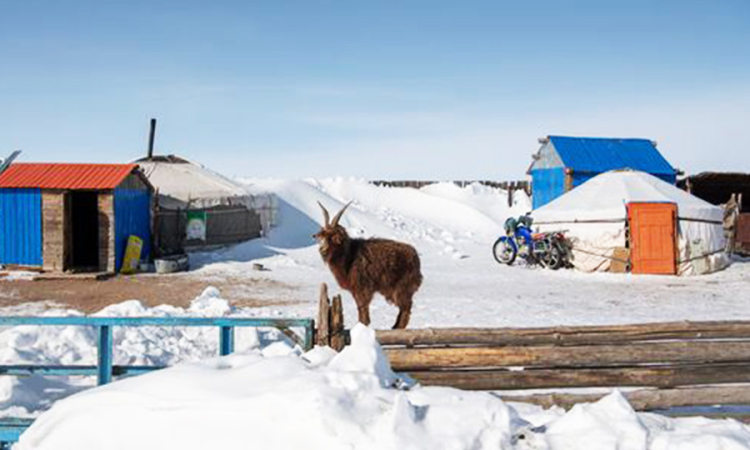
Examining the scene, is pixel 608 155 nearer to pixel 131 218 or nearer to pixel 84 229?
pixel 131 218

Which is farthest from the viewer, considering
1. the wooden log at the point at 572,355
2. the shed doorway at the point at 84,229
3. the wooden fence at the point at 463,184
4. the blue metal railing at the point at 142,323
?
the wooden fence at the point at 463,184

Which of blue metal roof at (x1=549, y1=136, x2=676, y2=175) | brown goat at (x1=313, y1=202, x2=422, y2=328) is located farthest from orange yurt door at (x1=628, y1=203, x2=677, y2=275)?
brown goat at (x1=313, y1=202, x2=422, y2=328)

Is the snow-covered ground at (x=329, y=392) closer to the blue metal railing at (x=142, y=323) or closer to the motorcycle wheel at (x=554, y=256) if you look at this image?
the blue metal railing at (x=142, y=323)

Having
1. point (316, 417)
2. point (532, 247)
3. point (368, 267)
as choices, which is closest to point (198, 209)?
point (532, 247)

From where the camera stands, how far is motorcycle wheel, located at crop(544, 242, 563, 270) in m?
19.7

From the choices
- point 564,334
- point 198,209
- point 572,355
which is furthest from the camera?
point 198,209

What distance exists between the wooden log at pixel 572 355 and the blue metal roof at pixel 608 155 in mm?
22626

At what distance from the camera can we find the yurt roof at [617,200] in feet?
63.9

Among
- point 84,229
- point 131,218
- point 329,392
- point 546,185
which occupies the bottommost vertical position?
point 329,392

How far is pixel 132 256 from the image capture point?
19141mm

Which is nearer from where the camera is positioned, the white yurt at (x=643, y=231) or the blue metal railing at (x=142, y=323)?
the blue metal railing at (x=142, y=323)

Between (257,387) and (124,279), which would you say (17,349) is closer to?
(257,387)

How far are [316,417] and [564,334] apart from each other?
2.50 meters

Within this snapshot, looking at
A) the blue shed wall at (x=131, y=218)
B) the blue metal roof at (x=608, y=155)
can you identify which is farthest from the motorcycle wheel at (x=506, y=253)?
the blue shed wall at (x=131, y=218)
